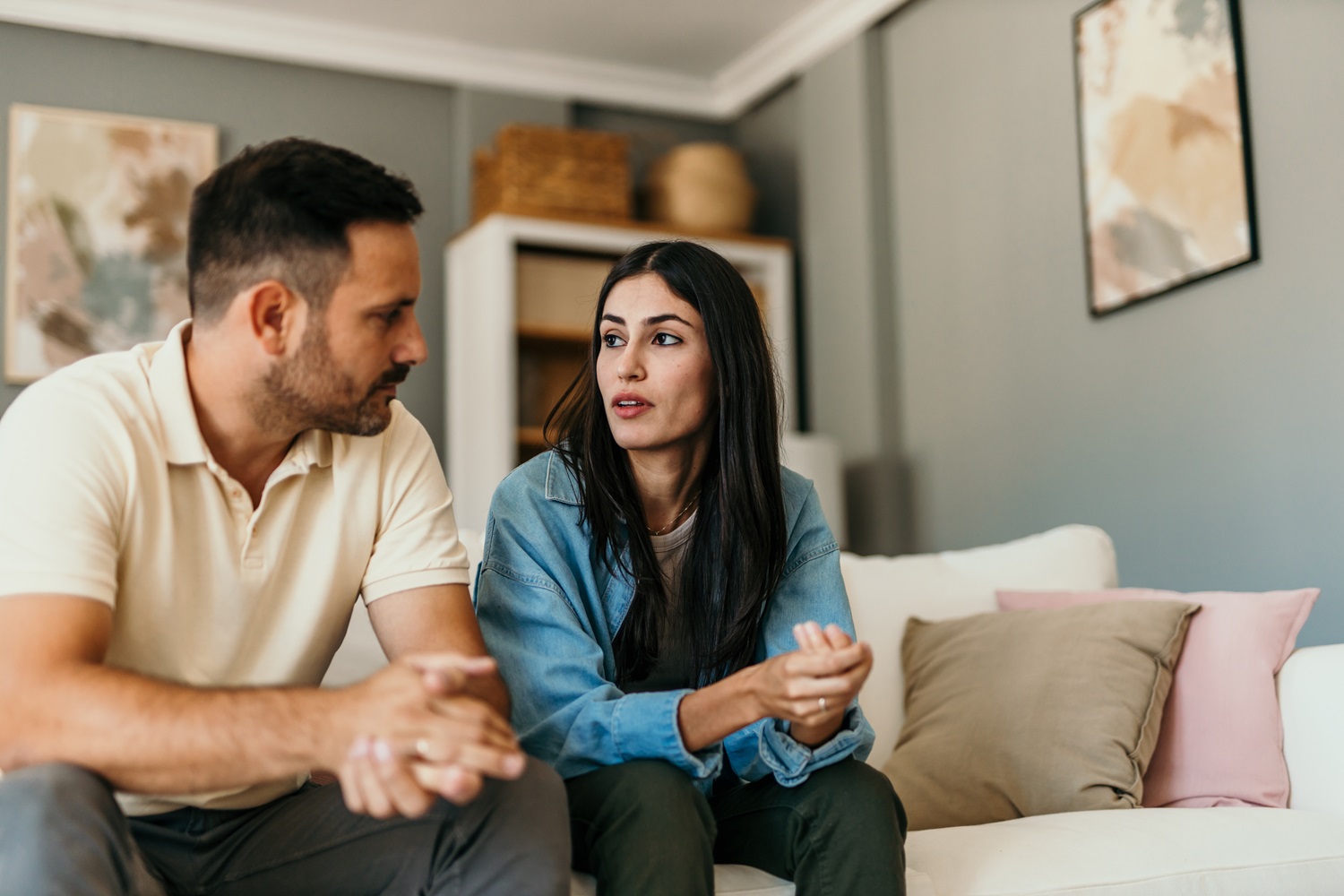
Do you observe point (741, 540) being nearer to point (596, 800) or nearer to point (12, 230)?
point (596, 800)

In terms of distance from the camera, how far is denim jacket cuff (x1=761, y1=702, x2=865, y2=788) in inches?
57.4

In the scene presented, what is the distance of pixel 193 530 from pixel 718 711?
1.94 ft

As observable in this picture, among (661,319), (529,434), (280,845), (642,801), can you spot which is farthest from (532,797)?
(529,434)

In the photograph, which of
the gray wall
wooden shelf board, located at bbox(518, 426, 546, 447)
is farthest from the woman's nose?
wooden shelf board, located at bbox(518, 426, 546, 447)

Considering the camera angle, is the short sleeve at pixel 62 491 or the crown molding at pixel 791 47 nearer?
the short sleeve at pixel 62 491

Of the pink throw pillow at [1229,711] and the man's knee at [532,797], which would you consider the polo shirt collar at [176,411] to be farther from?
the pink throw pillow at [1229,711]

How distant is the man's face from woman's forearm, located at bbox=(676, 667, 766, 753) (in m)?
0.47

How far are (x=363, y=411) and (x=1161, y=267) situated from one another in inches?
89.0

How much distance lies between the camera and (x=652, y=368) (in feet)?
5.52

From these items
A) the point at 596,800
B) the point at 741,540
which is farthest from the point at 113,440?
the point at 741,540

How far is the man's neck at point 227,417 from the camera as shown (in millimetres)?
1362

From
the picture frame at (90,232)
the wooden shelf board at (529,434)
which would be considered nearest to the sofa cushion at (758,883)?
the wooden shelf board at (529,434)

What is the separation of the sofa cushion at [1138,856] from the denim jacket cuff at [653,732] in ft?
1.24

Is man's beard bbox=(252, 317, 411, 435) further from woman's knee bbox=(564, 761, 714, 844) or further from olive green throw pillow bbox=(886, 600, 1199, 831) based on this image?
olive green throw pillow bbox=(886, 600, 1199, 831)
